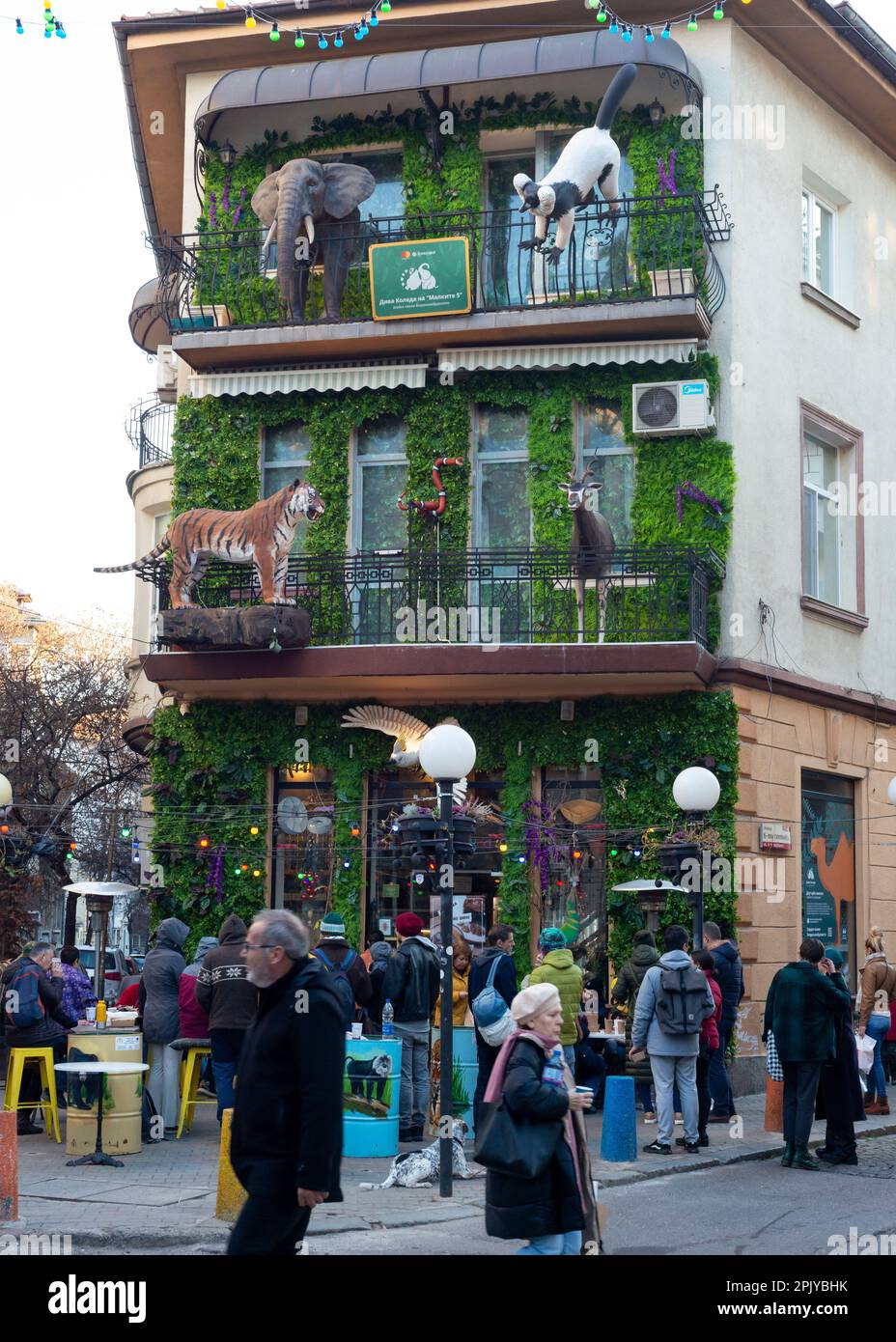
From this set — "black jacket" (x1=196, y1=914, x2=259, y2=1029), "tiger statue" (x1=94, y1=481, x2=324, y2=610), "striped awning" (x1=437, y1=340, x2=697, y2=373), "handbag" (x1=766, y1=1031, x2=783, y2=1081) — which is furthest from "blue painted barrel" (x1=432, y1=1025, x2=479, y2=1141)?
"striped awning" (x1=437, y1=340, x2=697, y2=373)

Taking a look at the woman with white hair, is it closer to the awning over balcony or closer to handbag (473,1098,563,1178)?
handbag (473,1098,563,1178)

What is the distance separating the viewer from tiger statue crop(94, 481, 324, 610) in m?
20.1

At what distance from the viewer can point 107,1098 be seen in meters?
13.8

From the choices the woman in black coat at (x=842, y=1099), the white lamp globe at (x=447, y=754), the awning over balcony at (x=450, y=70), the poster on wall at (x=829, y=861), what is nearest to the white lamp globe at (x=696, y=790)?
the woman in black coat at (x=842, y=1099)

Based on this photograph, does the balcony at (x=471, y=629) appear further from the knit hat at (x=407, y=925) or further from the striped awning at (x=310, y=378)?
the knit hat at (x=407, y=925)

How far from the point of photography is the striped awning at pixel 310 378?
21.0 m

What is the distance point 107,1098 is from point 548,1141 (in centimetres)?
730

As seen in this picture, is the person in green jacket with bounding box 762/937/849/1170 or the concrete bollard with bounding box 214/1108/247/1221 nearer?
the concrete bollard with bounding box 214/1108/247/1221

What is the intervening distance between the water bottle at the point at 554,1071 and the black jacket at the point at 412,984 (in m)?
7.01

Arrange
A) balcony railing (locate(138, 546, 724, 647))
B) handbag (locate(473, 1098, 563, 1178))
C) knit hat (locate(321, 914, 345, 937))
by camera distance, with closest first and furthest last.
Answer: handbag (locate(473, 1098, 563, 1178)) → knit hat (locate(321, 914, 345, 937)) → balcony railing (locate(138, 546, 724, 647))

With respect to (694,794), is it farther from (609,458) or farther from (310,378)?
(310,378)

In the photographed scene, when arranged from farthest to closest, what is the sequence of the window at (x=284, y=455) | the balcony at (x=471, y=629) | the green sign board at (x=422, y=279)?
1. the window at (x=284, y=455)
2. the green sign board at (x=422, y=279)
3. the balcony at (x=471, y=629)

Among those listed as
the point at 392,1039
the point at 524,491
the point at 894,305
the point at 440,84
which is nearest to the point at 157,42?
the point at 440,84

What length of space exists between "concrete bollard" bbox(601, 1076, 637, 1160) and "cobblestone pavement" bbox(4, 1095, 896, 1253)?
12 cm
